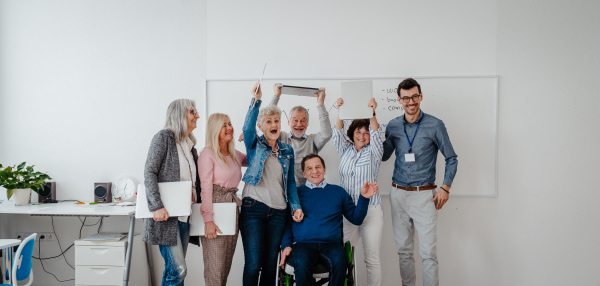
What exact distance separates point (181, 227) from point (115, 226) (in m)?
1.41

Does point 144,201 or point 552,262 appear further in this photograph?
point 552,262

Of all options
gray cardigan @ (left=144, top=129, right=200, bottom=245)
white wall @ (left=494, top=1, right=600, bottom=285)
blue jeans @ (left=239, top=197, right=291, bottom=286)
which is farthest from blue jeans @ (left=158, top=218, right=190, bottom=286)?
white wall @ (left=494, top=1, right=600, bottom=285)

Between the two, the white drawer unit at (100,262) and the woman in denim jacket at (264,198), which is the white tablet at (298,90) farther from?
the white drawer unit at (100,262)

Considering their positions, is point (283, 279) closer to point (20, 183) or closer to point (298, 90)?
point (298, 90)

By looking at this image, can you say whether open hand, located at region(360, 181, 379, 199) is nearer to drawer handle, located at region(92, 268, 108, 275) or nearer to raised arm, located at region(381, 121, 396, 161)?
raised arm, located at region(381, 121, 396, 161)

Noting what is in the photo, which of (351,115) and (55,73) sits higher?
(55,73)

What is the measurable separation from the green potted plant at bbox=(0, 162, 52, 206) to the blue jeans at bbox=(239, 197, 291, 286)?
202 cm

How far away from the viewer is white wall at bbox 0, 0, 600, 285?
2.87 metres

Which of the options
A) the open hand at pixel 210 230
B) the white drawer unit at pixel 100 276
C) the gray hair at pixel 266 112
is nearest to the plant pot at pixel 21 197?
the white drawer unit at pixel 100 276

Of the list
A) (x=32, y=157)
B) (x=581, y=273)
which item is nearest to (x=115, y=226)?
(x=32, y=157)

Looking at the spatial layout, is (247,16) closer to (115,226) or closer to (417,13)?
(417,13)

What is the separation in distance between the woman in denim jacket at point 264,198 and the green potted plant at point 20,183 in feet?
6.61

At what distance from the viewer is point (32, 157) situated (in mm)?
3123

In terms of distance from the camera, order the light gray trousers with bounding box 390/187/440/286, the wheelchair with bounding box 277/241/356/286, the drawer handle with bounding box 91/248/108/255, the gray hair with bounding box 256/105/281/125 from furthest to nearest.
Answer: the drawer handle with bounding box 91/248/108/255 < the light gray trousers with bounding box 390/187/440/286 < the gray hair with bounding box 256/105/281/125 < the wheelchair with bounding box 277/241/356/286
